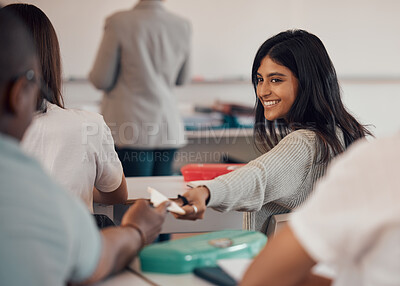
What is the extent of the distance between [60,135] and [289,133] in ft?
2.42

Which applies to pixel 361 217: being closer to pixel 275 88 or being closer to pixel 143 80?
pixel 275 88

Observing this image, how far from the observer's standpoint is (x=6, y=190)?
2.51ft

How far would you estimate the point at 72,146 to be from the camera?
161 centimetres

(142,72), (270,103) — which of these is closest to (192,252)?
(270,103)

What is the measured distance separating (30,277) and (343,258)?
0.44m

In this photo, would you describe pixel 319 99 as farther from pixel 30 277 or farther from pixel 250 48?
pixel 250 48

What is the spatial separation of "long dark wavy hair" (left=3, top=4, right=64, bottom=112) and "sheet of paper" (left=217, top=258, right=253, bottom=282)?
779 mm

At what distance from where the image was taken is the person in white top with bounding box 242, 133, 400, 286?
76cm

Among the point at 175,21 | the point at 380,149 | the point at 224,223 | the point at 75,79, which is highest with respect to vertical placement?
the point at 380,149

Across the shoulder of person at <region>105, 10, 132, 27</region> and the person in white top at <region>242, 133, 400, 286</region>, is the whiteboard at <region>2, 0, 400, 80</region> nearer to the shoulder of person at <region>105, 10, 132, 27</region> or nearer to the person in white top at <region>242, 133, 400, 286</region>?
the shoulder of person at <region>105, 10, 132, 27</region>

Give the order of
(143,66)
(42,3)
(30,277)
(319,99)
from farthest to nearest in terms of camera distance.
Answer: (42,3), (143,66), (319,99), (30,277)

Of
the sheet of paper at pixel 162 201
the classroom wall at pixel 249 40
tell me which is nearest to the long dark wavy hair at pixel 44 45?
the sheet of paper at pixel 162 201

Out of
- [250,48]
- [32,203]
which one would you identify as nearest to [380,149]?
[32,203]

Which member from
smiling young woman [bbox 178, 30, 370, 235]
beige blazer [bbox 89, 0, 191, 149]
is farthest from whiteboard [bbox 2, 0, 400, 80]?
smiling young woman [bbox 178, 30, 370, 235]
